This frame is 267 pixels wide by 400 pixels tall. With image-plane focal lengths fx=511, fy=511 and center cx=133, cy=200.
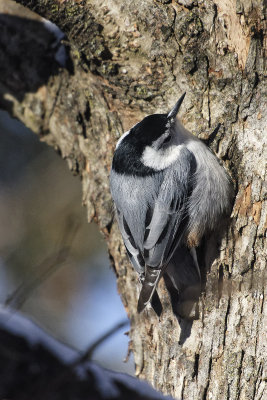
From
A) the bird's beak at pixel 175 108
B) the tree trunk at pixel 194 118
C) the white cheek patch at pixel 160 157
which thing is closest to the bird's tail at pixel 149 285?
the tree trunk at pixel 194 118

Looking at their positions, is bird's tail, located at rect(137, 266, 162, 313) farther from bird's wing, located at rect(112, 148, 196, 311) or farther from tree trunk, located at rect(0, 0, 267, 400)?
tree trunk, located at rect(0, 0, 267, 400)

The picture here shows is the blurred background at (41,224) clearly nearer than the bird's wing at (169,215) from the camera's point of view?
No

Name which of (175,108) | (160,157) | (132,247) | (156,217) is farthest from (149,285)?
(175,108)

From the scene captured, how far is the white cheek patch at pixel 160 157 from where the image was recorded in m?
2.38

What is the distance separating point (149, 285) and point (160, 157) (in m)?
0.60

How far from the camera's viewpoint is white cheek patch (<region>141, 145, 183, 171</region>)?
2.38 meters

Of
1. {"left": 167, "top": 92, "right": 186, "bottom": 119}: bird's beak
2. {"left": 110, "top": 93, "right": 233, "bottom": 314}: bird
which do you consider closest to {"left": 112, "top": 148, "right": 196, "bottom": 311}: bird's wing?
{"left": 110, "top": 93, "right": 233, "bottom": 314}: bird

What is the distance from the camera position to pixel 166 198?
7.55 ft

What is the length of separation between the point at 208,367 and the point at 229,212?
0.68m

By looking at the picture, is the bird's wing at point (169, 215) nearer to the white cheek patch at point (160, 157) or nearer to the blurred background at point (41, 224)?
the white cheek patch at point (160, 157)

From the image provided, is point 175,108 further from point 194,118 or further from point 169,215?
point 169,215

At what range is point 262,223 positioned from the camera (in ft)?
7.06

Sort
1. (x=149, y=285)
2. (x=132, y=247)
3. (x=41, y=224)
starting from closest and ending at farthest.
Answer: (x=149, y=285) < (x=132, y=247) < (x=41, y=224)

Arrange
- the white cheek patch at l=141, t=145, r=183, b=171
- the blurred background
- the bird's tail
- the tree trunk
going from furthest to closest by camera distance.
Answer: the blurred background, the white cheek patch at l=141, t=145, r=183, b=171, the bird's tail, the tree trunk
